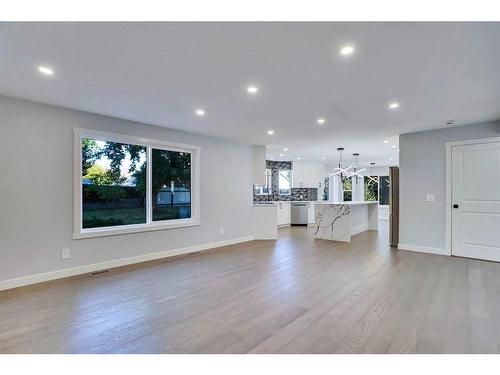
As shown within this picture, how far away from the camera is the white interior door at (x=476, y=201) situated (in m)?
4.50

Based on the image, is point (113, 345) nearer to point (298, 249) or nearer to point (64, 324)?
point (64, 324)

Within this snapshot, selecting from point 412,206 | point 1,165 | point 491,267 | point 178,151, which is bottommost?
point 491,267

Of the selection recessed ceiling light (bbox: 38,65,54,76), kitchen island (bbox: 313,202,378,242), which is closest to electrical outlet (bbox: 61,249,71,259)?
recessed ceiling light (bbox: 38,65,54,76)

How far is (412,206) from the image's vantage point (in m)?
5.37

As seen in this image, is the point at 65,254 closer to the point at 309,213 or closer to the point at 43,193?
the point at 43,193

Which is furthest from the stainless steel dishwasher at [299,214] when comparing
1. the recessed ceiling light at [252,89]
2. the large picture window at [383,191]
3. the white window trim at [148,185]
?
the recessed ceiling light at [252,89]

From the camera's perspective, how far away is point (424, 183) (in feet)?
17.2

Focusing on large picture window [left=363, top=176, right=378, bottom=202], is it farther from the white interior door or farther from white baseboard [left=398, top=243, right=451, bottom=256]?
the white interior door

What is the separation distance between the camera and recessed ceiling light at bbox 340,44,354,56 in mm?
2162

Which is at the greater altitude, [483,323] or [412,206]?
[412,206]

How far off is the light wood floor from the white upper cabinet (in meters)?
5.86
